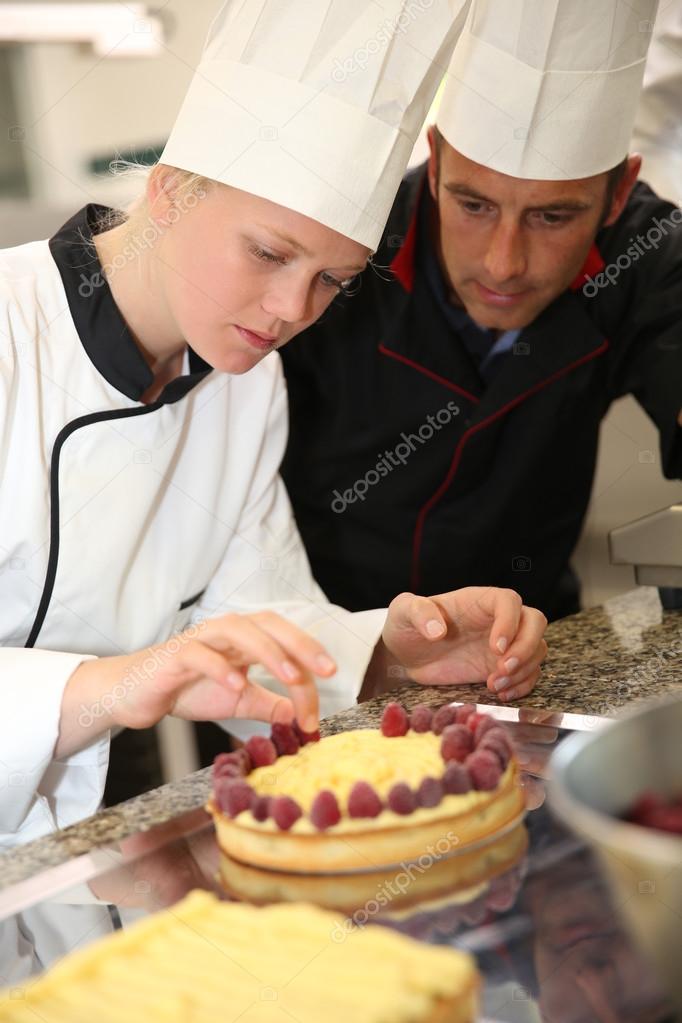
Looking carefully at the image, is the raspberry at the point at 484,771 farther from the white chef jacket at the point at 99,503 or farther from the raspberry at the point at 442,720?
the white chef jacket at the point at 99,503

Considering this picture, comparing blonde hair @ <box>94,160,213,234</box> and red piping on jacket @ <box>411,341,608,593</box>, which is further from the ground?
blonde hair @ <box>94,160,213,234</box>

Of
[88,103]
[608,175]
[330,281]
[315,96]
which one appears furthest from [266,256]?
Result: [88,103]

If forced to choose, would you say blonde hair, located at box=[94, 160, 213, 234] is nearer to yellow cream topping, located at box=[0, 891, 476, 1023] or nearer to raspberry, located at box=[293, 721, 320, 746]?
raspberry, located at box=[293, 721, 320, 746]

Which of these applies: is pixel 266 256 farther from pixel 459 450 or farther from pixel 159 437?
pixel 459 450

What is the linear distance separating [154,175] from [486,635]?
2.07 feet

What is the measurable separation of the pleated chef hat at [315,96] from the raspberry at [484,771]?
0.59 m

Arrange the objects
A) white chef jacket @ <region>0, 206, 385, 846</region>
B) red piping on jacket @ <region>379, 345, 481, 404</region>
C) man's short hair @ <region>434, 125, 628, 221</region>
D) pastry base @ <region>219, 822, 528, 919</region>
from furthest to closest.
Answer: red piping on jacket @ <region>379, 345, 481, 404</region> < man's short hair @ <region>434, 125, 628, 221</region> < white chef jacket @ <region>0, 206, 385, 846</region> < pastry base @ <region>219, 822, 528, 919</region>

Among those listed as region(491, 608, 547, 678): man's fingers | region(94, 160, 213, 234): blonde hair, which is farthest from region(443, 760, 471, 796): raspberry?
region(94, 160, 213, 234): blonde hair

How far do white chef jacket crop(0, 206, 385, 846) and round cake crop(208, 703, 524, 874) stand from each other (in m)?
0.29

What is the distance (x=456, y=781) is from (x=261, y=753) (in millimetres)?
180

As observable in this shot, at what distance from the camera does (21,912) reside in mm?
784

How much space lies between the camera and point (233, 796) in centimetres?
83

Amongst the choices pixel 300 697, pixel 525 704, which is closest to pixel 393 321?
pixel 525 704

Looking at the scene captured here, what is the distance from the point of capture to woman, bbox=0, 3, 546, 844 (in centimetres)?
112
